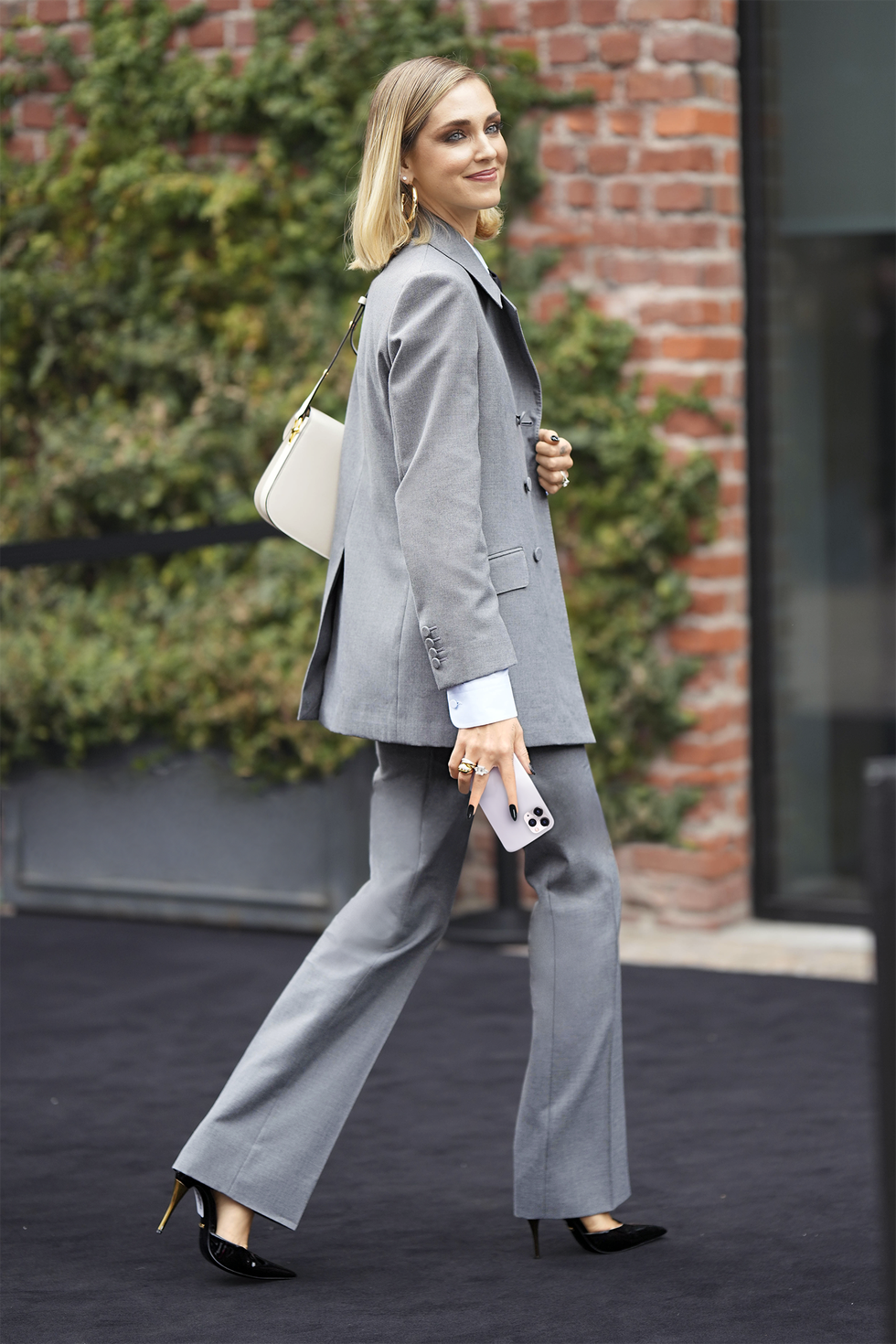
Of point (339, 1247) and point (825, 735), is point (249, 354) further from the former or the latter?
point (339, 1247)

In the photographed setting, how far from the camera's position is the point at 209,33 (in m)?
5.41

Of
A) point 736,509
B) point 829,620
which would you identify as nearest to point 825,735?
point 829,620

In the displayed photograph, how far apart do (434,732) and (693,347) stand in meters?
2.49

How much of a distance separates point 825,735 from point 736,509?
0.69m

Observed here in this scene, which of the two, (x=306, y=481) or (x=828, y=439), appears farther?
(x=828, y=439)

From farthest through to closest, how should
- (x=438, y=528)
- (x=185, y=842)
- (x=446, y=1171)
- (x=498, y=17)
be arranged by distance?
(x=185, y=842) → (x=498, y=17) → (x=446, y=1171) → (x=438, y=528)

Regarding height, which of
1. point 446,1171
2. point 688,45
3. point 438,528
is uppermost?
point 688,45

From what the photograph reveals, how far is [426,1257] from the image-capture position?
293cm

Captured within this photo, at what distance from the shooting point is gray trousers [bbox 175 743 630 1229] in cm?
273

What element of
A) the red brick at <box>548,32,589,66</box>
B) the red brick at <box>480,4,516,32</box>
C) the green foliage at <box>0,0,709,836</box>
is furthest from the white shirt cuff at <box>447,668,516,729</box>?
the red brick at <box>480,4,516,32</box>

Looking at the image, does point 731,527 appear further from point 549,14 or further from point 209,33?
point 209,33

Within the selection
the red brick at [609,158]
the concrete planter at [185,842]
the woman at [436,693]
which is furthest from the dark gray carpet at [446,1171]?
the red brick at [609,158]

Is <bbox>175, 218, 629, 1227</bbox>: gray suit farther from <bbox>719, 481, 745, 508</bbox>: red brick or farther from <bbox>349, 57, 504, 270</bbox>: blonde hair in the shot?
<bbox>719, 481, 745, 508</bbox>: red brick

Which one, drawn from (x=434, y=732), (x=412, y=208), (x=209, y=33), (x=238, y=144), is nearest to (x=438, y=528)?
(x=434, y=732)
